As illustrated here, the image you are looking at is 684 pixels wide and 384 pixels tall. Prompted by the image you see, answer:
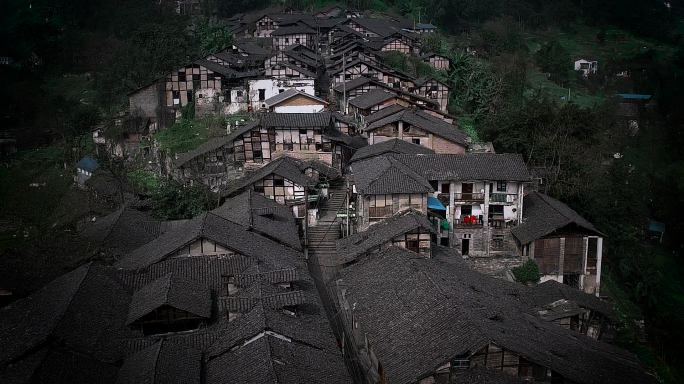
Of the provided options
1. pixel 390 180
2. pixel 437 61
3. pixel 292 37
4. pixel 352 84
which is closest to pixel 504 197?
pixel 390 180

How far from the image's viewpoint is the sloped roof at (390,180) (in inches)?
1172

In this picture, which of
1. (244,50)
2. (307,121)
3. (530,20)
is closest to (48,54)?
(244,50)

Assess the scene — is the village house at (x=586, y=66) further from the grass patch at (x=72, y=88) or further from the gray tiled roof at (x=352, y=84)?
the grass patch at (x=72, y=88)

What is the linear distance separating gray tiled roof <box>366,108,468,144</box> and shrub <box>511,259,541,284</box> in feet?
35.0

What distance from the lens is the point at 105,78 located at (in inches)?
2138

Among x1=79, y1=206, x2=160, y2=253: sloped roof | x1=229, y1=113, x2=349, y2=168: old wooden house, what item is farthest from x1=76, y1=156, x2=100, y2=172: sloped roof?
x1=229, y1=113, x2=349, y2=168: old wooden house

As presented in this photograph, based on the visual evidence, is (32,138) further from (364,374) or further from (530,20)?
(530,20)

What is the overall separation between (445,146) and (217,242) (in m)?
19.1

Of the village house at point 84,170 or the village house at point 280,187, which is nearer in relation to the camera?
the village house at point 280,187

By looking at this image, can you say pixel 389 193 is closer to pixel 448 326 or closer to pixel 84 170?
pixel 448 326

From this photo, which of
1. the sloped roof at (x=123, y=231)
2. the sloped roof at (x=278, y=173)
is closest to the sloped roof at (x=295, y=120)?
the sloped roof at (x=278, y=173)

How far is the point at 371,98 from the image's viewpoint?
1795 inches

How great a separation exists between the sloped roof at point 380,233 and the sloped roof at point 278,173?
5.67 m

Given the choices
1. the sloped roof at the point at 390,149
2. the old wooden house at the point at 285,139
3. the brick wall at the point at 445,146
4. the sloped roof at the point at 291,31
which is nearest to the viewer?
the sloped roof at the point at 390,149
